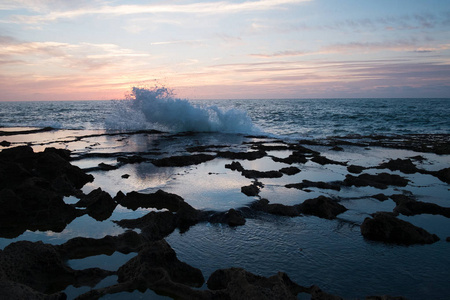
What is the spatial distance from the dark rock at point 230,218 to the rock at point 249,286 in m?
1.82

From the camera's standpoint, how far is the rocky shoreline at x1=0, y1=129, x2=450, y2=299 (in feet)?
10.4

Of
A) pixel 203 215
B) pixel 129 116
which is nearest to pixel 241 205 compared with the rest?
pixel 203 215

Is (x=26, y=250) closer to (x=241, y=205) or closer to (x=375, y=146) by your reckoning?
A: (x=241, y=205)

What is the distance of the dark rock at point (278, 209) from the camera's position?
5711mm

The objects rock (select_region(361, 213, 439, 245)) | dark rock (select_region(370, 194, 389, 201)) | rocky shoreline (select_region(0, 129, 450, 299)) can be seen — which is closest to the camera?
rocky shoreline (select_region(0, 129, 450, 299))

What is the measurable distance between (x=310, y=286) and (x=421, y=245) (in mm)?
2151

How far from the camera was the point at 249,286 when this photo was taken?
2838mm

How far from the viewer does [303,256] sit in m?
4.19

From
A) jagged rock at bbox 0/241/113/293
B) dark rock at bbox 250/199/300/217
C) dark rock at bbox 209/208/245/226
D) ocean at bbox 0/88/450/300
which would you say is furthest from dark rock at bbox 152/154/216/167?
jagged rock at bbox 0/241/113/293

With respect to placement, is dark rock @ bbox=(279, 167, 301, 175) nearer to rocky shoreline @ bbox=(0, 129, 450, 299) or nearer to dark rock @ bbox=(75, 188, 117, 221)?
rocky shoreline @ bbox=(0, 129, 450, 299)

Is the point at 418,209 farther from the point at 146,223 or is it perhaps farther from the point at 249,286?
the point at 146,223

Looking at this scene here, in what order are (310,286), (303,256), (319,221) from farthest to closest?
(319,221) < (303,256) < (310,286)

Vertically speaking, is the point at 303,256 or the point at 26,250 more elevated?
the point at 26,250

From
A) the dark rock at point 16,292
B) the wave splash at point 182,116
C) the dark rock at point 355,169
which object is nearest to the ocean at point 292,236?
the dark rock at point 355,169
